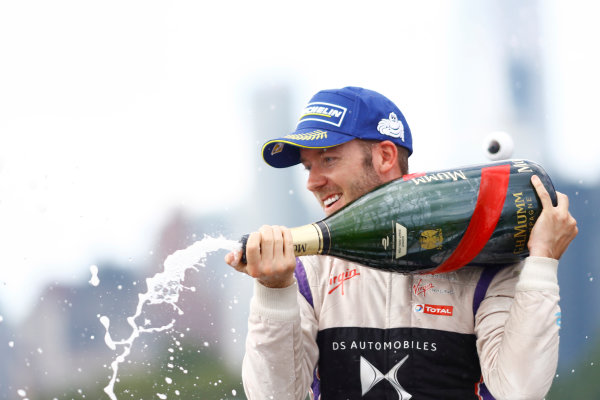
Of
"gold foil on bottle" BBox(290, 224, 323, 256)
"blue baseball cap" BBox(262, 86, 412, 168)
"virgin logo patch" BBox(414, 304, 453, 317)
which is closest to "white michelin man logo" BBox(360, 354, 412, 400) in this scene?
"virgin logo patch" BBox(414, 304, 453, 317)

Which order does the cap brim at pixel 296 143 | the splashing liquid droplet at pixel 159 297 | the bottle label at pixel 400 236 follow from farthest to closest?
Answer: the splashing liquid droplet at pixel 159 297 → the cap brim at pixel 296 143 → the bottle label at pixel 400 236

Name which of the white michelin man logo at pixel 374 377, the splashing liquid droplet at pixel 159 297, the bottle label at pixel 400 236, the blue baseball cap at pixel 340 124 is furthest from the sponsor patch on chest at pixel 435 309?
the splashing liquid droplet at pixel 159 297

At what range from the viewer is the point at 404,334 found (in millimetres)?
1718

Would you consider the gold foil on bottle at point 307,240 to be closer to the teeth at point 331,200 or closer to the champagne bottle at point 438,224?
the champagne bottle at point 438,224

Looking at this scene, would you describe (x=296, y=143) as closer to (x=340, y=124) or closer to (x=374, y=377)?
(x=340, y=124)

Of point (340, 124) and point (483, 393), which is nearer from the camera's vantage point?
point (483, 393)

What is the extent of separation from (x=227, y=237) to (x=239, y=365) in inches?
23.5

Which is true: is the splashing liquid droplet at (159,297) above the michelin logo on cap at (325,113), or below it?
below

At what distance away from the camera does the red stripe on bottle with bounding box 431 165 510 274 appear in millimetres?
1572

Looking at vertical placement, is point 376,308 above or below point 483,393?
above

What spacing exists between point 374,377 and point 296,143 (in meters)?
0.62

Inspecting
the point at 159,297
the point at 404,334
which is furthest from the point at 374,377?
the point at 159,297

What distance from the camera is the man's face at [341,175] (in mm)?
1838

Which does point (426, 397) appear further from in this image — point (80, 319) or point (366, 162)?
point (80, 319)
